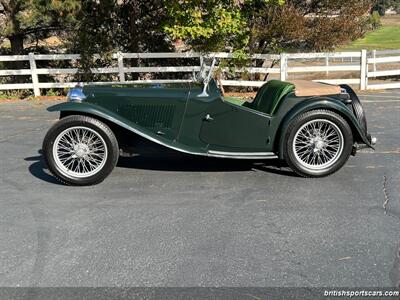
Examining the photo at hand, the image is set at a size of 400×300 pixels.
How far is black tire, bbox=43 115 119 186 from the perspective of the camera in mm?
5145

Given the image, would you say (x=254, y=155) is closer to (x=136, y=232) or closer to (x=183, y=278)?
(x=136, y=232)

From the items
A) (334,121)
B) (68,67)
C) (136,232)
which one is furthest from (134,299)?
(68,67)

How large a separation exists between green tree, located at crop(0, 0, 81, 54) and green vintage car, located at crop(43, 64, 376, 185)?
26.3 ft

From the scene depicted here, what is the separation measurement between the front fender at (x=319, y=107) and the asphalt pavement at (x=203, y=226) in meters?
0.53

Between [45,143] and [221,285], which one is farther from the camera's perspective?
[45,143]

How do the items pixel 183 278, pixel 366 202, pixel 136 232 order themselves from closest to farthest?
pixel 183 278 → pixel 136 232 → pixel 366 202

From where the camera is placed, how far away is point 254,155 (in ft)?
17.4

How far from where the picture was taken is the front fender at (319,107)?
5207 millimetres

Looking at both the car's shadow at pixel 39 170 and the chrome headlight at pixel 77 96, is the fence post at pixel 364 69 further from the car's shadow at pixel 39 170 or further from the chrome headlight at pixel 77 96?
the chrome headlight at pixel 77 96

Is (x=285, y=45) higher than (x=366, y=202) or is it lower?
higher

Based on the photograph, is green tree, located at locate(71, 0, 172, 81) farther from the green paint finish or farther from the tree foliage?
the green paint finish

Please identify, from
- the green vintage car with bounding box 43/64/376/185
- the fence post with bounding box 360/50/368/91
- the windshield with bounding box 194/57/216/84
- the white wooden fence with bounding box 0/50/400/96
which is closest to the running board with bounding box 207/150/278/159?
the green vintage car with bounding box 43/64/376/185

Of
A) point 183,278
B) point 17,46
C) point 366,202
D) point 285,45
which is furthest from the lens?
point 17,46

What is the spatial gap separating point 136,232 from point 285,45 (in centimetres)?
1104
